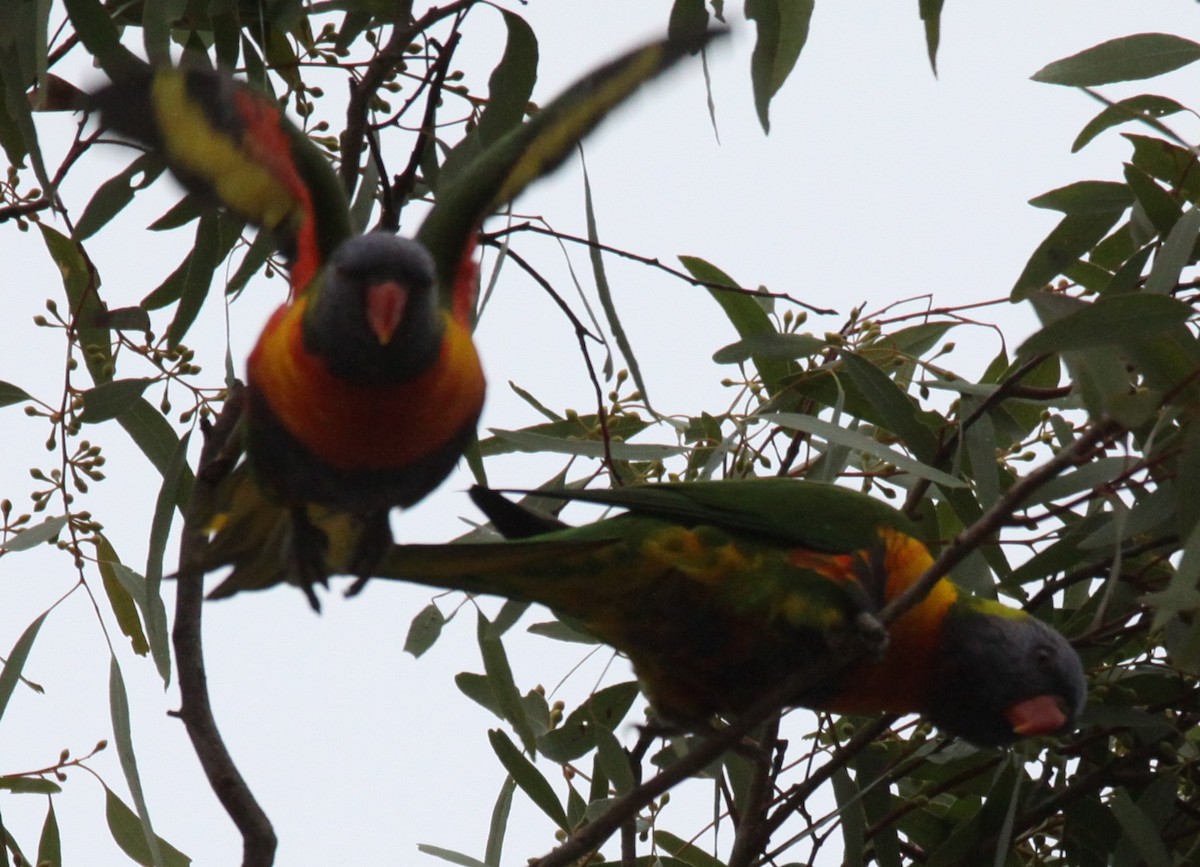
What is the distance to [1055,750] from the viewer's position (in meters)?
2.23

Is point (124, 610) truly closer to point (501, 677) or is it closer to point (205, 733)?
point (501, 677)

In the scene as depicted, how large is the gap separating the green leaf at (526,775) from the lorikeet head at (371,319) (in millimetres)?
786

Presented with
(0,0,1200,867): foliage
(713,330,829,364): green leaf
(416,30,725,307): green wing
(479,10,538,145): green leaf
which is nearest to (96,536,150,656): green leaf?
(0,0,1200,867): foliage

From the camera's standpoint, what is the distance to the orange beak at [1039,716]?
1.99 meters

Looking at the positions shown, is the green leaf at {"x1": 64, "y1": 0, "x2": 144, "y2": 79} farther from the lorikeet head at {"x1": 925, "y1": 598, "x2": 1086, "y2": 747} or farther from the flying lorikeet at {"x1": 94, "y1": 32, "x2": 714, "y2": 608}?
the lorikeet head at {"x1": 925, "y1": 598, "x2": 1086, "y2": 747}

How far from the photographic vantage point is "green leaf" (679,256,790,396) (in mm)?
2391

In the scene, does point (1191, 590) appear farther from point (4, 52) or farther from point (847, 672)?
point (4, 52)

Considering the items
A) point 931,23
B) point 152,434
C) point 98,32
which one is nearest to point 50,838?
point 152,434

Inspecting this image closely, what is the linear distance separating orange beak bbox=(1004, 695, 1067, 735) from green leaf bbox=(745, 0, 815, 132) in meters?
0.95

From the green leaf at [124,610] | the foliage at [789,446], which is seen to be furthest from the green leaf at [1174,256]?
the green leaf at [124,610]

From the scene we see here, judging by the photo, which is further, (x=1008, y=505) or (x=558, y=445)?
(x=558, y=445)

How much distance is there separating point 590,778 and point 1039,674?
837 millimetres

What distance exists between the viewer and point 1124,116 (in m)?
2.10

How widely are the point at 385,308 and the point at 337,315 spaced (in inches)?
3.5
